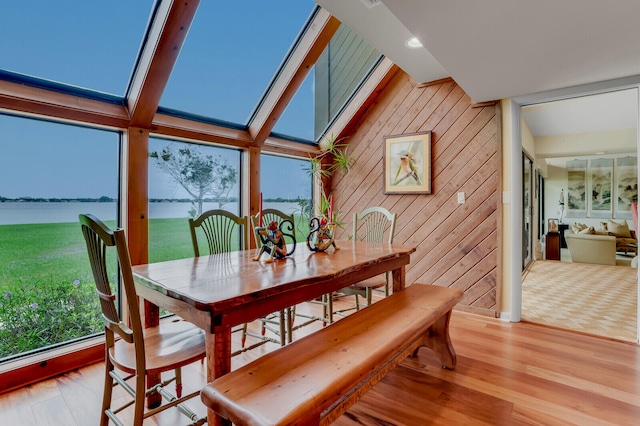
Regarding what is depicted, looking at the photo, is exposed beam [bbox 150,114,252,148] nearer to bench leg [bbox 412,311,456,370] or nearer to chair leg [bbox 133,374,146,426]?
chair leg [bbox 133,374,146,426]

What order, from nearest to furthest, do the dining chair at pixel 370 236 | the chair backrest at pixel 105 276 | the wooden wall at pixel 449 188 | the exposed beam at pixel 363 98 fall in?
the chair backrest at pixel 105 276 < the dining chair at pixel 370 236 < the wooden wall at pixel 449 188 < the exposed beam at pixel 363 98

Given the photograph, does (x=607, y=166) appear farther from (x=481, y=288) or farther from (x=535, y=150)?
(x=481, y=288)

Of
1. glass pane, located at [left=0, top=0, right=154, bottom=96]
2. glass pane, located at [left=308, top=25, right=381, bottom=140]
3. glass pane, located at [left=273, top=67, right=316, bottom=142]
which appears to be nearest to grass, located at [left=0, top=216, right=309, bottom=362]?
glass pane, located at [left=0, top=0, right=154, bottom=96]

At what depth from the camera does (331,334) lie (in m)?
1.62

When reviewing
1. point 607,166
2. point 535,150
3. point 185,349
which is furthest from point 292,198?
point 607,166

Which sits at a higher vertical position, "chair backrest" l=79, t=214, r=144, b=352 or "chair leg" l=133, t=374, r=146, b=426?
"chair backrest" l=79, t=214, r=144, b=352

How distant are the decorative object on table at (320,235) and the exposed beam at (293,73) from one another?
1464 millimetres

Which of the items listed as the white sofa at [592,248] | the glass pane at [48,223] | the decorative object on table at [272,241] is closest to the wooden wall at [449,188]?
the decorative object on table at [272,241]

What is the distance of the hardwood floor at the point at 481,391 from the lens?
5.72 feet

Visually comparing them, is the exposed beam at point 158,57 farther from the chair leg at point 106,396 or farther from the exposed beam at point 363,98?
the exposed beam at point 363,98

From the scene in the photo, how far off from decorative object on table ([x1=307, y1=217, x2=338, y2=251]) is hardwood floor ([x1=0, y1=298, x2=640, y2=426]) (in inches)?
37.7

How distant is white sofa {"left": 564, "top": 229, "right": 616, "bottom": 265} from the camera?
20.1 feet

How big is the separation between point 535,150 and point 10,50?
7928 millimetres

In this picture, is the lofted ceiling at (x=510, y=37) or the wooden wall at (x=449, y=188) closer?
the lofted ceiling at (x=510, y=37)
